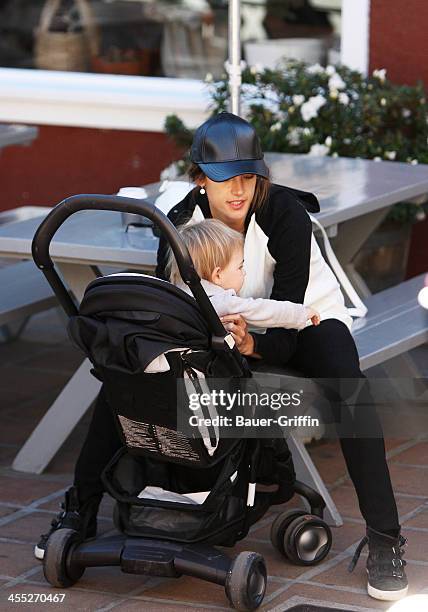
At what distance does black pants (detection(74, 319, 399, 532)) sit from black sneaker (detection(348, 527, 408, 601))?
0.04 metres

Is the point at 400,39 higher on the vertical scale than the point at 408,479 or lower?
higher

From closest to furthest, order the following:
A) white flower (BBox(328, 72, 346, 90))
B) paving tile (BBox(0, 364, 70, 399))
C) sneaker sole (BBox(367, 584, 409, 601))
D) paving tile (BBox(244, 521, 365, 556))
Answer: sneaker sole (BBox(367, 584, 409, 601)) → paving tile (BBox(244, 521, 365, 556)) → paving tile (BBox(0, 364, 70, 399)) → white flower (BBox(328, 72, 346, 90))

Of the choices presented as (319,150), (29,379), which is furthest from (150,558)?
(319,150)

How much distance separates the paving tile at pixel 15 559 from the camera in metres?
3.88

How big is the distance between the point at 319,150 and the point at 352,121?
20cm

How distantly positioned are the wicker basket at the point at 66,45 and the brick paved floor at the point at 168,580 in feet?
9.27

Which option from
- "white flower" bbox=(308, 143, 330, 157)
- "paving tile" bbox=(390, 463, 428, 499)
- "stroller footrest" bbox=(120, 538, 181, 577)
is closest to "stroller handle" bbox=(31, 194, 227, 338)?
"stroller footrest" bbox=(120, 538, 181, 577)

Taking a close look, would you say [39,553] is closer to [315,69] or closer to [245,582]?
[245,582]

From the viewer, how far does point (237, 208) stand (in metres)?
3.88

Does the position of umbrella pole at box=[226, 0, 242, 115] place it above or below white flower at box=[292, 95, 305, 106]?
above

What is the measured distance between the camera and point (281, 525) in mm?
3850

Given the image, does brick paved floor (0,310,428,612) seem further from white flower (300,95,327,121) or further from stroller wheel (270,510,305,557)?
white flower (300,95,327,121)

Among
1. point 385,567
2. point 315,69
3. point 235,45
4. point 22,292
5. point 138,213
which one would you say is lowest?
point 385,567

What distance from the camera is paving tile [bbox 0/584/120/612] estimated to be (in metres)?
3.62
